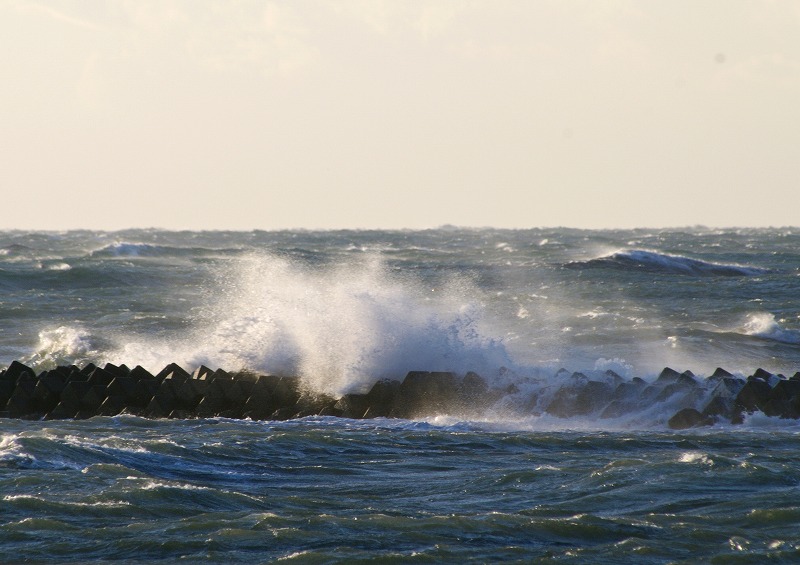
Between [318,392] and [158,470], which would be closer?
[158,470]

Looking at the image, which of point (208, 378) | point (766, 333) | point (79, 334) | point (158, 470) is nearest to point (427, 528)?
point (158, 470)

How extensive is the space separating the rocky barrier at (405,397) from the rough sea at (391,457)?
263 mm

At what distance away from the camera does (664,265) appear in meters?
37.9

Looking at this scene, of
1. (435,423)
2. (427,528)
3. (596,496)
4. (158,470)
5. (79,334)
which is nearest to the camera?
(427,528)

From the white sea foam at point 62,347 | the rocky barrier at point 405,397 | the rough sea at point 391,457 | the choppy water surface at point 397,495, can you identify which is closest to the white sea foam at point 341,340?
the rough sea at point 391,457

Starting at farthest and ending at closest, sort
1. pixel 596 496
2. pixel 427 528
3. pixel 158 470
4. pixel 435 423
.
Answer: pixel 435 423
pixel 158 470
pixel 596 496
pixel 427 528

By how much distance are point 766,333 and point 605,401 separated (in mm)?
10704

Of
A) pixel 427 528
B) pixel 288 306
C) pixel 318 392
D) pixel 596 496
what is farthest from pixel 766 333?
pixel 427 528

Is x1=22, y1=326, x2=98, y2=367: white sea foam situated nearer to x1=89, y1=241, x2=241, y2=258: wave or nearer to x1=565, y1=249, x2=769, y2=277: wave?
x1=565, y1=249, x2=769, y2=277: wave

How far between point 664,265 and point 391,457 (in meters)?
28.3

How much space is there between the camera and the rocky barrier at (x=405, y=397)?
540 inches

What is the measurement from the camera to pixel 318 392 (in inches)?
582

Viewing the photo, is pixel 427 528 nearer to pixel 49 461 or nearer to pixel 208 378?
pixel 49 461

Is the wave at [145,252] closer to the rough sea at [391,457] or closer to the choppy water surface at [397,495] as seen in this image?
the rough sea at [391,457]
